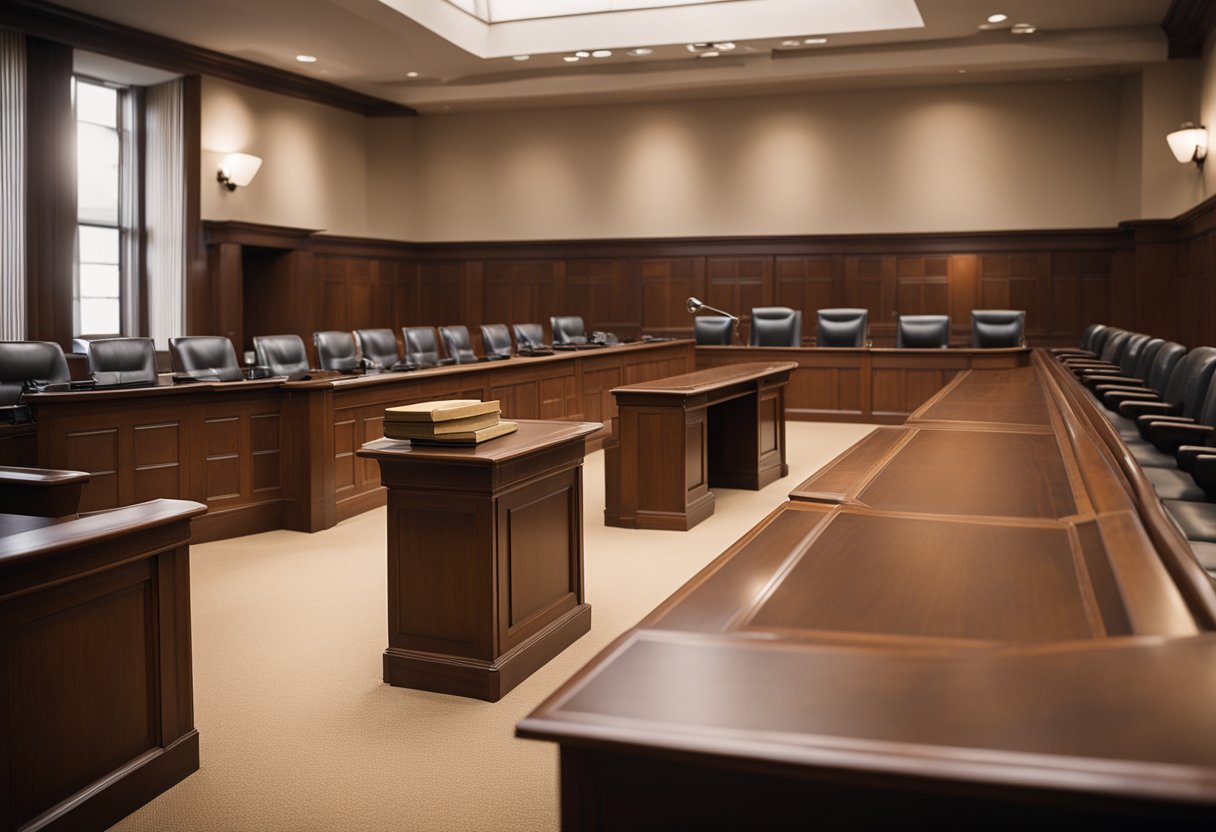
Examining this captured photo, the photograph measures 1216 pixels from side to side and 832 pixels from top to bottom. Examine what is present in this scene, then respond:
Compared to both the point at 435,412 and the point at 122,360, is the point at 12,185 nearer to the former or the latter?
the point at 122,360

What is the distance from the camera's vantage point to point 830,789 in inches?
39.6

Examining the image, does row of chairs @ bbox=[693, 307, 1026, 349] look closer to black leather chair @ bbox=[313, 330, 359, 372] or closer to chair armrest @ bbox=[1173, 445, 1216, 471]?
black leather chair @ bbox=[313, 330, 359, 372]

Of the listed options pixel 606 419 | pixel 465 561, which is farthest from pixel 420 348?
pixel 465 561

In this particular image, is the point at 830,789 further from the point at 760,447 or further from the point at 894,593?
the point at 760,447

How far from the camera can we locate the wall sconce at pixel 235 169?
10.2m

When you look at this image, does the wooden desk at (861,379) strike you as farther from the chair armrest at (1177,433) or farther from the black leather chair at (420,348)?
the chair armrest at (1177,433)

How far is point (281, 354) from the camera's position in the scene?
265 inches

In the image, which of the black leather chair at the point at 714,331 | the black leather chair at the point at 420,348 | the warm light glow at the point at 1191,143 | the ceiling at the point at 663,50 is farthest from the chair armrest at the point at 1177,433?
the black leather chair at the point at 714,331

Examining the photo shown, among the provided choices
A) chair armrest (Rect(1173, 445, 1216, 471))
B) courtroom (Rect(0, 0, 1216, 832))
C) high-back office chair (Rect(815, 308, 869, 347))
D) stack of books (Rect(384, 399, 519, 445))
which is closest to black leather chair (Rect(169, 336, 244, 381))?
courtroom (Rect(0, 0, 1216, 832))

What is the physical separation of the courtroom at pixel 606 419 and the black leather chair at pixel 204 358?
4 cm

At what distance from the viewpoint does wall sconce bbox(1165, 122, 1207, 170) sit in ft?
31.0

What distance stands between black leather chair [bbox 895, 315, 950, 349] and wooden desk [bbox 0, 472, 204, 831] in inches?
334

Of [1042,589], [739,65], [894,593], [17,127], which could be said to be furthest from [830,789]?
[739,65]

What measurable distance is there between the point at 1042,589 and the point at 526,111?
12352 millimetres
